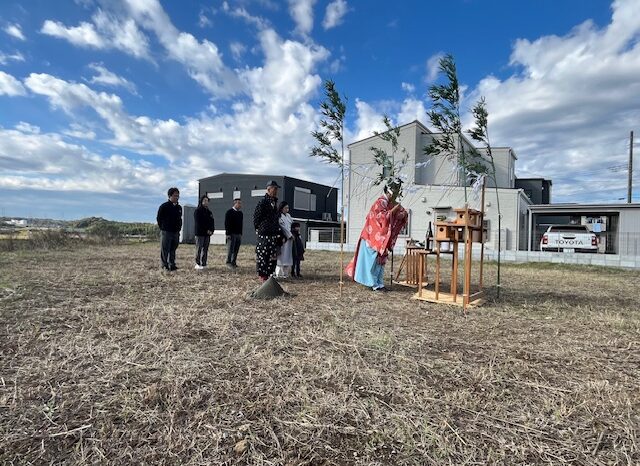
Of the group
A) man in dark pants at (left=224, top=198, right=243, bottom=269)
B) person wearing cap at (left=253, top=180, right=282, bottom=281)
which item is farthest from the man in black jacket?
person wearing cap at (left=253, top=180, right=282, bottom=281)

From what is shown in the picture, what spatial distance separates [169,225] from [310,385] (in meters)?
5.97

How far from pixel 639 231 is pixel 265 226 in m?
16.0

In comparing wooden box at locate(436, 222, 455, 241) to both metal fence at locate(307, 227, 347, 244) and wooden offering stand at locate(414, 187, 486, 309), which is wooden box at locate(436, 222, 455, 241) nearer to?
wooden offering stand at locate(414, 187, 486, 309)

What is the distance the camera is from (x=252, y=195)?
86.0ft

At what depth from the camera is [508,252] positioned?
562 inches

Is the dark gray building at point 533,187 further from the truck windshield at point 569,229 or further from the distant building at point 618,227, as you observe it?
the truck windshield at point 569,229

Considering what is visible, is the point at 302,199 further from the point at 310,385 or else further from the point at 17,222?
the point at 310,385

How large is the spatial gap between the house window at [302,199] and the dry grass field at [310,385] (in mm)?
22789

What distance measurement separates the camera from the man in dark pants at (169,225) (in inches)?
298

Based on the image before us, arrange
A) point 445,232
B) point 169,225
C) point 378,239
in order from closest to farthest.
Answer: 1. point 445,232
2. point 378,239
3. point 169,225

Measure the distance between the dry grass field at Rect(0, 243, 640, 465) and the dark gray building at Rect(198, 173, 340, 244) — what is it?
68.0ft

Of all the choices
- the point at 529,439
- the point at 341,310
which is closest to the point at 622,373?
the point at 529,439

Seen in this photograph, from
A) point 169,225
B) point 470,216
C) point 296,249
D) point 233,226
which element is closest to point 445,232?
point 470,216

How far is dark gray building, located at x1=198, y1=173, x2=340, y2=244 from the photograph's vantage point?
84.1ft
